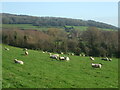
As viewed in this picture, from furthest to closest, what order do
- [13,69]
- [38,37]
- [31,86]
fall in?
Answer: 1. [38,37]
2. [13,69]
3. [31,86]

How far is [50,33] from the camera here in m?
82.9

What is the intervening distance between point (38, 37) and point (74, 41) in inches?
535

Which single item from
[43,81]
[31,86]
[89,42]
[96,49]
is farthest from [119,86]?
[89,42]

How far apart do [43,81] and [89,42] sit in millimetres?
56528

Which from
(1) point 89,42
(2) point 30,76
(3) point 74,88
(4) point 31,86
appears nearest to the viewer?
(4) point 31,86

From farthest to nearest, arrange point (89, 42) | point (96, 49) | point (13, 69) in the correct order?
point (89, 42) → point (96, 49) → point (13, 69)

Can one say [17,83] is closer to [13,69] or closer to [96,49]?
[13,69]

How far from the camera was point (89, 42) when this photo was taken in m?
67.3

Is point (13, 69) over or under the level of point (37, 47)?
over

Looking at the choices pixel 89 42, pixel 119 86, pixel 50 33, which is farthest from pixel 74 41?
pixel 119 86

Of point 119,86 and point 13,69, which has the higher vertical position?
point 13,69

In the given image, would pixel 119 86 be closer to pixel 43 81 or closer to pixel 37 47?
pixel 43 81

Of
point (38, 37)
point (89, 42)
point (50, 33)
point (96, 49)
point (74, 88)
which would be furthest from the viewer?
point (50, 33)

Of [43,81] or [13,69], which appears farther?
[13,69]
